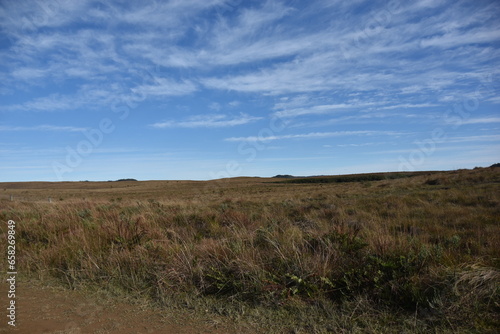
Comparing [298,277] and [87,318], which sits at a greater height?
[298,277]

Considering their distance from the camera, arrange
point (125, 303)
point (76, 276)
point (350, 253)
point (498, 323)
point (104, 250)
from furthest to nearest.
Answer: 1. point (104, 250)
2. point (76, 276)
3. point (350, 253)
4. point (125, 303)
5. point (498, 323)

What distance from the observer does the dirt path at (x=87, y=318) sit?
11.5 feet

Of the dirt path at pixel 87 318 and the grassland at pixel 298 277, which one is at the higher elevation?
the grassland at pixel 298 277

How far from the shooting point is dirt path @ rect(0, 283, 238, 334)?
350 centimetres

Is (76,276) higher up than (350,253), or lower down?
lower down

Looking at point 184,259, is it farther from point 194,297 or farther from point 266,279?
point 266,279

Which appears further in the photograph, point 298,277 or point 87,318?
point 298,277

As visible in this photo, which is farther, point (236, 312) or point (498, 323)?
point (236, 312)

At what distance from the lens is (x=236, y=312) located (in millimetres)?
3818

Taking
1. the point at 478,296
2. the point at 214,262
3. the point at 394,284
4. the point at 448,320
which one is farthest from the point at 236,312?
the point at 478,296

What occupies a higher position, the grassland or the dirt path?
the grassland

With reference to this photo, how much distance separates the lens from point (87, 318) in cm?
378

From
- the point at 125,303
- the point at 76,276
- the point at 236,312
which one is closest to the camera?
the point at 236,312

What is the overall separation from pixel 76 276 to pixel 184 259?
1840 mm
